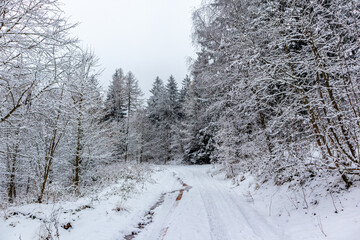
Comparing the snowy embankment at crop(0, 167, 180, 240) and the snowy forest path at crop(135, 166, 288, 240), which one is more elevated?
the snowy embankment at crop(0, 167, 180, 240)

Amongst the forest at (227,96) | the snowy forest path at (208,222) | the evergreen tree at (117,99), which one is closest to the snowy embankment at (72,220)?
the snowy forest path at (208,222)

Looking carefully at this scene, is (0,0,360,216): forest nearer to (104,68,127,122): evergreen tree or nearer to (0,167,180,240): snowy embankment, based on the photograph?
(0,167,180,240): snowy embankment

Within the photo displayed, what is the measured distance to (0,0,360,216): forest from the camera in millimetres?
3646

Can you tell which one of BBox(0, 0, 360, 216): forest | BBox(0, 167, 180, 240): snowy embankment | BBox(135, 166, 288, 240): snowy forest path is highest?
BBox(0, 0, 360, 216): forest

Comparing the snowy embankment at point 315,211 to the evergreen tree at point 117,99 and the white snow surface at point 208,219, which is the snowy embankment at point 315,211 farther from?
the evergreen tree at point 117,99

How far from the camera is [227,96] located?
34.9 feet

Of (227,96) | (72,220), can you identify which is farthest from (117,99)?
(72,220)

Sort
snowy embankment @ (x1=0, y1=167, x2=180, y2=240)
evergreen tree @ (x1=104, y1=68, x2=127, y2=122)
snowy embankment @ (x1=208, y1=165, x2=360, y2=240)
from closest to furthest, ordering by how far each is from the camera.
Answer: snowy embankment @ (x1=208, y1=165, x2=360, y2=240) < snowy embankment @ (x1=0, y1=167, x2=180, y2=240) < evergreen tree @ (x1=104, y1=68, x2=127, y2=122)

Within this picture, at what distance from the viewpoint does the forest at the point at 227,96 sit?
144 inches

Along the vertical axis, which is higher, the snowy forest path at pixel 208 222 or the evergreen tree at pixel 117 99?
the evergreen tree at pixel 117 99

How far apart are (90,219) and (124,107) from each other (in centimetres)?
3084

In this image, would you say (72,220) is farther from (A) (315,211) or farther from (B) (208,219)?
(A) (315,211)

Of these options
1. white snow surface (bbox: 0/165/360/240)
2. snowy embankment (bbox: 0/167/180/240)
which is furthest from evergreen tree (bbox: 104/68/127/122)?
white snow surface (bbox: 0/165/360/240)

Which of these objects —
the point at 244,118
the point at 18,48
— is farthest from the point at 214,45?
the point at 18,48
